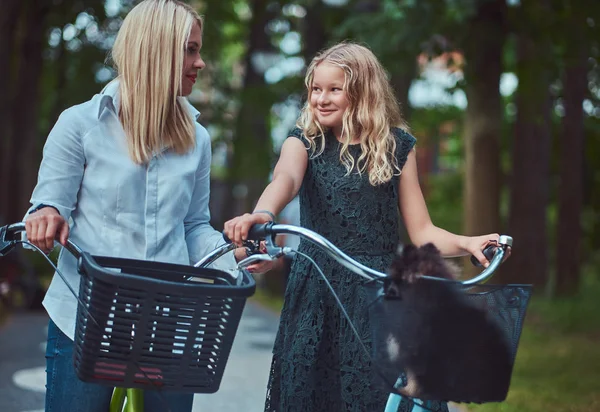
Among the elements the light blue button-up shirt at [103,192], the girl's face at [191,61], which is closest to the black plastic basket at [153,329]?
the light blue button-up shirt at [103,192]

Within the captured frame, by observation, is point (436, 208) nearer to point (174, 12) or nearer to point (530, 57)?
point (530, 57)

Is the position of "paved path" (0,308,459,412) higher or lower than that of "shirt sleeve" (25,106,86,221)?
lower

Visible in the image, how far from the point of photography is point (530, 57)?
1202 cm

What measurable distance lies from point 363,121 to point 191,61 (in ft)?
2.34

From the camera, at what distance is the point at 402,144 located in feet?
13.0

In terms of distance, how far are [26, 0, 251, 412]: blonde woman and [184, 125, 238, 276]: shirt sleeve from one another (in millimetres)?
177

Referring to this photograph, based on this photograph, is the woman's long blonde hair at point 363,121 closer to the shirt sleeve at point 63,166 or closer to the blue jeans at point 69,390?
the shirt sleeve at point 63,166

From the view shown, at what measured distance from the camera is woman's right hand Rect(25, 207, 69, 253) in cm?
303

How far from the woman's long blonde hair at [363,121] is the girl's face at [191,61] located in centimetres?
57

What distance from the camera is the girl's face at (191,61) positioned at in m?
3.46

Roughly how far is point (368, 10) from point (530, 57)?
6.75ft

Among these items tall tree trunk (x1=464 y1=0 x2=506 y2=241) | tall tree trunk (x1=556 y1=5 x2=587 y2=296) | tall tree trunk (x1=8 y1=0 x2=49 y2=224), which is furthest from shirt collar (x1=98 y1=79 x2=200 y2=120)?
tall tree trunk (x1=556 y1=5 x2=587 y2=296)

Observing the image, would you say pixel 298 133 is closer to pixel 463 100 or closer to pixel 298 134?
pixel 298 134

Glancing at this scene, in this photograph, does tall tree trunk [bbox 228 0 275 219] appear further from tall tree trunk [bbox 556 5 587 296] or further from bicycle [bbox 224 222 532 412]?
bicycle [bbox 224 222 532 412]
